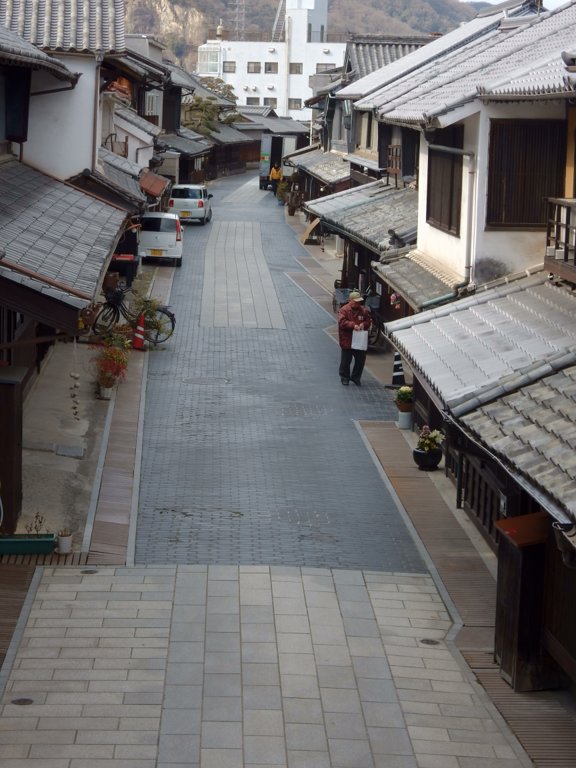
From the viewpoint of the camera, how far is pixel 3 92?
64.7ft

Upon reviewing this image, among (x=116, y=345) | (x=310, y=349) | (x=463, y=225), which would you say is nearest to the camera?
(x=463, y=225)

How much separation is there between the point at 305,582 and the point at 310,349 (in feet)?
50.4

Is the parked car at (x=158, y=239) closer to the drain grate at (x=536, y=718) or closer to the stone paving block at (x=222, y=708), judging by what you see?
the drain grate at (x=536, y=718)

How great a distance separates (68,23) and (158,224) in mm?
17220

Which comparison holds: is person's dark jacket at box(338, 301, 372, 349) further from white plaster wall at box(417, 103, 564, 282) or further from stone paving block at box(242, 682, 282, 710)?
stone paving block at box(242, 682, 282, 710)

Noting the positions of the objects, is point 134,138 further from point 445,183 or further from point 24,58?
point 24,58

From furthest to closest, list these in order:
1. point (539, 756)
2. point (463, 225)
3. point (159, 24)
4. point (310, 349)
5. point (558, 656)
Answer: point (159, 24), point (310, 349), point (463, 225), point (558, 656), point (539, 756)

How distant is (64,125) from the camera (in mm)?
23688

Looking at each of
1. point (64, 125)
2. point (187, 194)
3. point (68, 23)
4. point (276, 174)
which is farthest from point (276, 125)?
point (64, 125)

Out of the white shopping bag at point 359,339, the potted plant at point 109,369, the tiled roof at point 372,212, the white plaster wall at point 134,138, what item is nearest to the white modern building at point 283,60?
the white plaster wall at point 134,138

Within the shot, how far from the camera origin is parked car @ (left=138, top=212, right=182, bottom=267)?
133 ft

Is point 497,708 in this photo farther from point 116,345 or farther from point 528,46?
point 116,345

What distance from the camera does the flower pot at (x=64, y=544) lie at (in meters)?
14.1

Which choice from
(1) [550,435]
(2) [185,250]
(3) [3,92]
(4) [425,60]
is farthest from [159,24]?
(1) [550,435]
